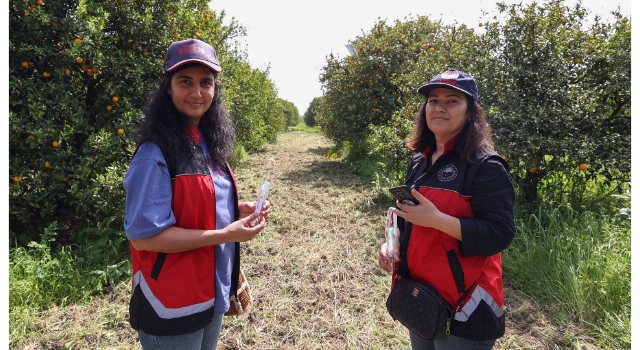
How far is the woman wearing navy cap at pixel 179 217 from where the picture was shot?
1214mm

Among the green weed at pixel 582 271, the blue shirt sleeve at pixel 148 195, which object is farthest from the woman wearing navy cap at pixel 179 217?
the green weed at pixel 582 271

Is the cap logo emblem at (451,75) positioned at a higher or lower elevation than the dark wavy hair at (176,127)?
higher

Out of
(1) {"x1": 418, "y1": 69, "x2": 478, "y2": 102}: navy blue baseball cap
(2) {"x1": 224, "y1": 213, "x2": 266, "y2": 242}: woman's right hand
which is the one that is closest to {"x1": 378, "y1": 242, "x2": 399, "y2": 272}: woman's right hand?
(2) {"x1": 224, "y1": 213, "x2": 266, "y2": 242}: woman's right hand

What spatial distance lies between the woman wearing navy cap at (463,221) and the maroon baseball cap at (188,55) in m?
1.02

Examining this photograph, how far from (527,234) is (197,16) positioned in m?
5.26

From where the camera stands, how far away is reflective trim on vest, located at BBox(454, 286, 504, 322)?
138cm

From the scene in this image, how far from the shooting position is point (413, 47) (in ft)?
28.1

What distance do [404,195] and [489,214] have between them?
343 mm

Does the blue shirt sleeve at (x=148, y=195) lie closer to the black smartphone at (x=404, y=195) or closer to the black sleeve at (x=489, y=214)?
the black smartphone at (x=404, y=195)

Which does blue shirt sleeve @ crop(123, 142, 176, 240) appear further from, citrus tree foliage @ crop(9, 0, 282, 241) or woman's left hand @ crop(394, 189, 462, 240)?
citrus tree foliage @ crop(9, 0, 282, 241)

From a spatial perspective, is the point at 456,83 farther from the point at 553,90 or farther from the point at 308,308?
the point at 553,90

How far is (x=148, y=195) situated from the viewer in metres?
1.18

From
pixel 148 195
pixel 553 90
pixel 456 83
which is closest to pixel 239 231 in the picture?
pixel 148 195

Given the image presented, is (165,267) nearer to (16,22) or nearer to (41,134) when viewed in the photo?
(41,134)
